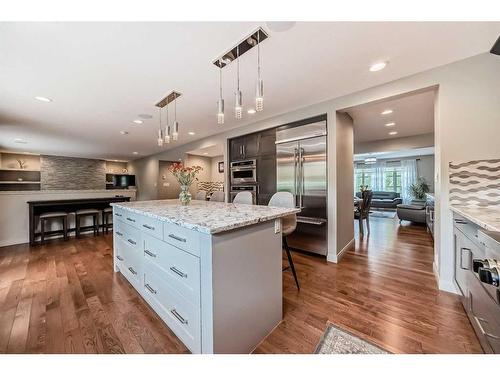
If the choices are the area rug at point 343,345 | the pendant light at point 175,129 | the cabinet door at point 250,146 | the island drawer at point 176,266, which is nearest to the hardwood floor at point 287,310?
the area rug at point 343,345

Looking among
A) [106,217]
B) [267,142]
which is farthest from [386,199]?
[106,217]

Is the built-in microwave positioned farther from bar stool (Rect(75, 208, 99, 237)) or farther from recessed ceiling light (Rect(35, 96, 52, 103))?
bar stool (Rect(75, 208, 99, 237))

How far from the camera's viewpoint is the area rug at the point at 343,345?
4.41 ft

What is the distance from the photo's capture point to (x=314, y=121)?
318 cm

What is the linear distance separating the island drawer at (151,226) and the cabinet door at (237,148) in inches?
106

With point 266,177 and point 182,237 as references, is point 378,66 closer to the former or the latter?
point 266,177

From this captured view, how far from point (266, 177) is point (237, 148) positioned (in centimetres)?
105

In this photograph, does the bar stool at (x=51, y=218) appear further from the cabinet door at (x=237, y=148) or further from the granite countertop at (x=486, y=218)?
the granite countertop at (x=486, y=218)

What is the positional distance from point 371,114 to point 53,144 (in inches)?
316

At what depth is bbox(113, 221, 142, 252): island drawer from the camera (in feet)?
6.73
